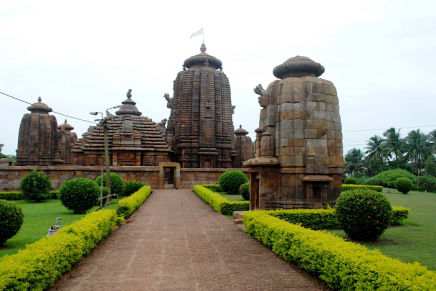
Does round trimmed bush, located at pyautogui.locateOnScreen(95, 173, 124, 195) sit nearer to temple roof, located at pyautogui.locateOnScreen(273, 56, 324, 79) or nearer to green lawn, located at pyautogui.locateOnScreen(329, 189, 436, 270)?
temple roof, located at pyautogui.locateOnScreen(273, 56, 324, 79)

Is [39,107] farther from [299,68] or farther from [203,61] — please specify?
[299,68]

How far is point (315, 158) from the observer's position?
11016 mm

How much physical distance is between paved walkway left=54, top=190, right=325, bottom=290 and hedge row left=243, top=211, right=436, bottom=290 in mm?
264

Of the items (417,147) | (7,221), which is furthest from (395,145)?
(7,221)

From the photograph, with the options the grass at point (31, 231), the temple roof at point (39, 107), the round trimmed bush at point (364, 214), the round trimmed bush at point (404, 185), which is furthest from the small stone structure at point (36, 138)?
the round trimmed bush at point (404, 185)

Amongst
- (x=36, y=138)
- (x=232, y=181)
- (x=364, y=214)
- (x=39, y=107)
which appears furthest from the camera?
(x=39, y=107)

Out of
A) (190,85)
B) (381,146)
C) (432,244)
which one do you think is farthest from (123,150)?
(381,146)

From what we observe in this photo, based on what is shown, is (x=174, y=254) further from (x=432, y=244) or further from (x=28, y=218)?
(x=28, y=218)

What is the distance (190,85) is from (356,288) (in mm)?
32223

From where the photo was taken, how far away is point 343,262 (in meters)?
4.61

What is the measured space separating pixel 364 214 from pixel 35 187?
1750cm

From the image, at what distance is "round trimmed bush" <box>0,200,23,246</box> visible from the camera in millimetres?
7278

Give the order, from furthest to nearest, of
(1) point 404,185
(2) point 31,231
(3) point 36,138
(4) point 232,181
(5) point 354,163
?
(5) point 354,163 < (3) point 36,138 < (1) point 404,185 < (4) point 232,181 < (2) point 31,231

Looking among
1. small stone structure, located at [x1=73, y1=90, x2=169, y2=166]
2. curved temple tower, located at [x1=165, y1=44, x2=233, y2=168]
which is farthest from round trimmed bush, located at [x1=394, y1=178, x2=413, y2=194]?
small stone structure, located at [x1=73, y1=90, x2=169, y2=166]
